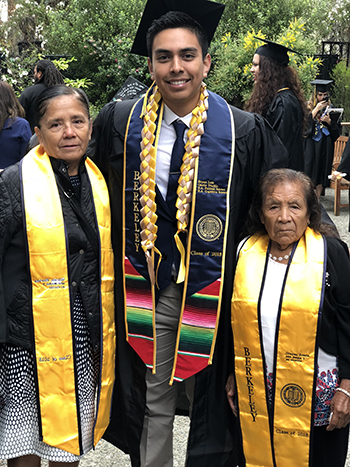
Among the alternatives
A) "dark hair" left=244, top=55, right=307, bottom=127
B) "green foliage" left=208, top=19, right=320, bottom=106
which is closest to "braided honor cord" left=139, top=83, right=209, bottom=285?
"dark hair" left=244, top=55, right=307, bottom=127

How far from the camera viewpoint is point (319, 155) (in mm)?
8453

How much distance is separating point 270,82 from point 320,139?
3796 millimetres

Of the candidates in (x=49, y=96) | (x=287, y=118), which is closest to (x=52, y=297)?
(x=49, y=96)

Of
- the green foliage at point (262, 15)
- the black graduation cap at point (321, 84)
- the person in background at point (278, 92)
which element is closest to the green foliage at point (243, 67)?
the black graduation cap at point (321, 84)

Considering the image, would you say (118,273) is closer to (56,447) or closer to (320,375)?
(56,447)

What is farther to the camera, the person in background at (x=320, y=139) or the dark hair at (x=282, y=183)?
the person in background at (x=320, y=139)

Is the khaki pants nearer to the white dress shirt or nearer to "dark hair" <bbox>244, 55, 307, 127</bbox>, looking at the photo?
the white dress shirt

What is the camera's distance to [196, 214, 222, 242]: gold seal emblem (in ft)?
7.71

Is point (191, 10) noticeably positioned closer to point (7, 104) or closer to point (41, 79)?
point (7, 104)

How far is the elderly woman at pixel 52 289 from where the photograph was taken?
216 cm

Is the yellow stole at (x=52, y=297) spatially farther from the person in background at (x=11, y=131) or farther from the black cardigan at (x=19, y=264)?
the person in background at (x=11, y=131)

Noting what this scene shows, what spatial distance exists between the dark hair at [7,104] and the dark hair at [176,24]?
2.96 metres

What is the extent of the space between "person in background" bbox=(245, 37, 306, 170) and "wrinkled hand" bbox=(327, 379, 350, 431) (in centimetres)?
283

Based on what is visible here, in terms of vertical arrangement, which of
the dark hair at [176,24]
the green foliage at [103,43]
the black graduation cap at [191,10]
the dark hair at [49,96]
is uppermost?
the green foliage at [103,43]
